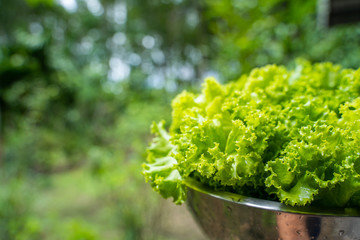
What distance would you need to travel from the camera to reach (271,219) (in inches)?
14.9

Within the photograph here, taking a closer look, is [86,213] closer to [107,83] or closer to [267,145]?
[107,83]

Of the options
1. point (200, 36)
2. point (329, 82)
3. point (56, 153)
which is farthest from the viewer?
point (200, 36)

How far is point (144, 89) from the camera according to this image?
3758mm

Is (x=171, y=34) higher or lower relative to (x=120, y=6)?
lower

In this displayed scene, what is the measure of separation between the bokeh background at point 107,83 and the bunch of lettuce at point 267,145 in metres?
1.52

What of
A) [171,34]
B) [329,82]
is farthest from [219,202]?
[171,34]

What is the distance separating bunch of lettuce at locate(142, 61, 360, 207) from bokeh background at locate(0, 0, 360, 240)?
1515 mm

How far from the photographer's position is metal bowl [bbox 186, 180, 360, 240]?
36 centimetres

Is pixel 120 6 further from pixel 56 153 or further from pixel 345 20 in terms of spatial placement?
pixel 345 20

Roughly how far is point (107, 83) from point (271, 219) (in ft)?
11.7

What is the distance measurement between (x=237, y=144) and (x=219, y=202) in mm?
87

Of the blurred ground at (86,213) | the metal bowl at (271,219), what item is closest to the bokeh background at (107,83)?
the blurred ground at (86,213)

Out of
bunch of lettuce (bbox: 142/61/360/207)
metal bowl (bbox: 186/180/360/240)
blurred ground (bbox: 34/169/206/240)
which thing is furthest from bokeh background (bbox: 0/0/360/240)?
metal bowl (bbox: 186/180/360/240)

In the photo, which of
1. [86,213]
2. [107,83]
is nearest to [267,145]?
[86,213]
